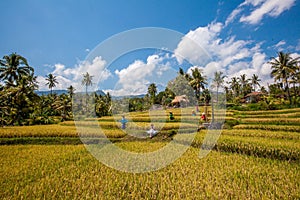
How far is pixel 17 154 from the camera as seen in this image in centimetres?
636

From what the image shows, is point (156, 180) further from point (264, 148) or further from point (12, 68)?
point (12, 68)

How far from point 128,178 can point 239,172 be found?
9.08 feet

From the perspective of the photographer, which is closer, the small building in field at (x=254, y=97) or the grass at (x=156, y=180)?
the grass at (x=156, y=180)

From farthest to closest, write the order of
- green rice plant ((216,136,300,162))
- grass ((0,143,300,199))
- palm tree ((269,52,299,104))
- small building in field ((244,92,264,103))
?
small building in field ((244,92,264,103)) → palm tree ((269,52,299,104)) → green rice plant ((216,136,300,162)) → grass ((0,143,300,199))

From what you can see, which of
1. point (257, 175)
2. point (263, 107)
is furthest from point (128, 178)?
point (263, 107)

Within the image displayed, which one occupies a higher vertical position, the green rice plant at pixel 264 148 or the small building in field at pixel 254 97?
the small building in field at pixel 254 97

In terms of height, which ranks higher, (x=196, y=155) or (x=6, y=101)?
(x=6, y=101)

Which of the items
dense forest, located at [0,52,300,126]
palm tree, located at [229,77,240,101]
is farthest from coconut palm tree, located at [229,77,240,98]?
dense forest, located at [0,52,300,126]

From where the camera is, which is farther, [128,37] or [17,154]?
[17,154]

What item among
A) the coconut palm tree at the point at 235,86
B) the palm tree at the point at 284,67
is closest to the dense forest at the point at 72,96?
the palm tree at the point at 284,67

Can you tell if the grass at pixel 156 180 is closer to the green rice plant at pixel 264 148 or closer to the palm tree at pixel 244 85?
the green rice plant at pixel 264 148

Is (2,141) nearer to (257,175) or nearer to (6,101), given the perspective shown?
(6,101)

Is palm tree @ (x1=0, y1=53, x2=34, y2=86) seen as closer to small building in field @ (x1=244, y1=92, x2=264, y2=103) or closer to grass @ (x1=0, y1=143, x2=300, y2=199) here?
grass @ (x1=0, y1=143, x2=300, y2=199)

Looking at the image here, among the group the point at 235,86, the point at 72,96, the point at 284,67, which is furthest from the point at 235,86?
the point at 72,96
